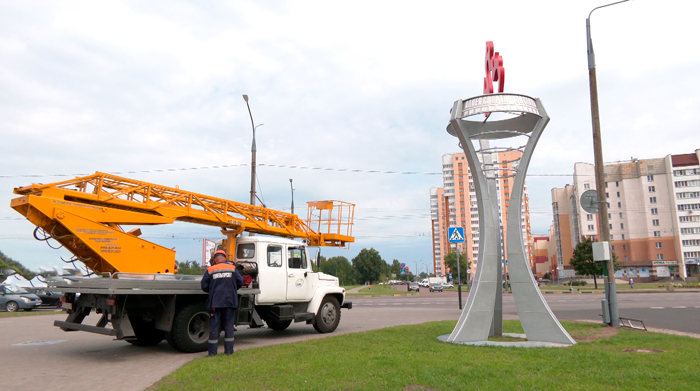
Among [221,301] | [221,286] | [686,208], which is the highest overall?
[686,208]

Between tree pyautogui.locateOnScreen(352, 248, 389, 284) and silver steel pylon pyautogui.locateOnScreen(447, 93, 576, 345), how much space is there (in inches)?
3612

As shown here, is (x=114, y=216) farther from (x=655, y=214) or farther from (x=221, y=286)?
(x=655, y=214)

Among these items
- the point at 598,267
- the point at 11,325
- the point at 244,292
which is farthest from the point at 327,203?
the point at 598,267

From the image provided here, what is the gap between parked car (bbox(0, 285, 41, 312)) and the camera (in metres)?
22.9

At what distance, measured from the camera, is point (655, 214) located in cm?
7631


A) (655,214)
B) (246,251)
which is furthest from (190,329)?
(655,214)

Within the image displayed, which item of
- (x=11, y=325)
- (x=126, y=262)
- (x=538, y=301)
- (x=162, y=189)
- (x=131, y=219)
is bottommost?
(x=11, y=325)

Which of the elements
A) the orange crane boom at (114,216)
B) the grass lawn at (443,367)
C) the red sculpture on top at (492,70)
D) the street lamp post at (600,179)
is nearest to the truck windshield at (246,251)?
the orange crane boom at (114,216)

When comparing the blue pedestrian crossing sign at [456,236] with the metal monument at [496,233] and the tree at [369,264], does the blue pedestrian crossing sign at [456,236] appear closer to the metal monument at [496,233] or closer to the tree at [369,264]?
the metal monument at [496,233]

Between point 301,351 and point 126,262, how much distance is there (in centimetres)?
397

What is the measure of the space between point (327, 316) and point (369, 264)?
90216 mm

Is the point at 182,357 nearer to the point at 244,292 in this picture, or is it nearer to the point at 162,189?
the point at 244,292

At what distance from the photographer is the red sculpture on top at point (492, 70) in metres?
9.79

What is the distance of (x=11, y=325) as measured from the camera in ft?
49.4
